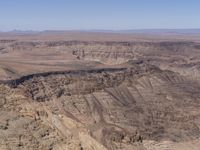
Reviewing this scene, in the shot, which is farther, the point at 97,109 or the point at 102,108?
the point at 102,108

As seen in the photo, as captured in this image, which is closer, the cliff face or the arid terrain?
the arid terrain

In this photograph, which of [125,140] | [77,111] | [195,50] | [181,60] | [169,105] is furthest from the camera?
[195,50]

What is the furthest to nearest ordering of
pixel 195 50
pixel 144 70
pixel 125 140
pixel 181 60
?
pixel 195 50 < pixel 181 60 < pixel 144 70 < pixel 125 140

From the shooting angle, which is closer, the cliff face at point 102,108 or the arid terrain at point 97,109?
the arid terrain at point 97,109

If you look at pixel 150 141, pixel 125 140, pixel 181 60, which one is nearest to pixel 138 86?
pixel 150 141

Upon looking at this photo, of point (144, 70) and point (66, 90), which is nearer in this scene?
point (66, 90)

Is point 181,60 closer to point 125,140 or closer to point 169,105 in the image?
point 169,105
